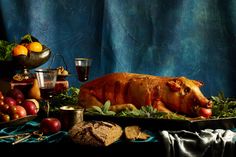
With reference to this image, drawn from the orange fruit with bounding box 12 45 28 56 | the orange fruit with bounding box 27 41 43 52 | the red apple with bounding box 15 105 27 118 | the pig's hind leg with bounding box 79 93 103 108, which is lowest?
the red apple with bounding box 15 105 27 118

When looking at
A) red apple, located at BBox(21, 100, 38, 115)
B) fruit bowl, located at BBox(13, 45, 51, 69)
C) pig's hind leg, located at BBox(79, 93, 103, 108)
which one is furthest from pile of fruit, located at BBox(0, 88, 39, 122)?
fruit bowl, located at BBox(13, 45, 51, 69)

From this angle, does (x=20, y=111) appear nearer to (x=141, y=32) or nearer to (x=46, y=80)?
(x=46, y=80)

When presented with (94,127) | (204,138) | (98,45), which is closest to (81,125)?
(94,127)

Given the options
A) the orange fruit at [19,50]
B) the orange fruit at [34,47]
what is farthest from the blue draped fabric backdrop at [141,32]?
the orange fruit at [19,50]

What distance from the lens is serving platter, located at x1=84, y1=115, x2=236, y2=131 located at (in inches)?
121

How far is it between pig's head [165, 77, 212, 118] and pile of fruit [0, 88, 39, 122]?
903 millimetres

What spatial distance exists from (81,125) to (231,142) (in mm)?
850

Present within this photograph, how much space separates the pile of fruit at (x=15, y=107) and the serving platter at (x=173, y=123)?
44 cm

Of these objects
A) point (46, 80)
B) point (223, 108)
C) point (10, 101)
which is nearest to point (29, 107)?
point (10, 101)

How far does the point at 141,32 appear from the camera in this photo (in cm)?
484

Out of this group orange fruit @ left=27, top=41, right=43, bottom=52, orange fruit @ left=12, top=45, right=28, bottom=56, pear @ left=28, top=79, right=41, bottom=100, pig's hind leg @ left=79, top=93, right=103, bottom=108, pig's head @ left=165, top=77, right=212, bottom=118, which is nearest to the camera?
pig's head @ left=165, top=77, right=212, bottom=118

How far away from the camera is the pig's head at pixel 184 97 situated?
3.40 metres

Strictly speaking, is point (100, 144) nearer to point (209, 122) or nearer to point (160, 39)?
point (209, 122)

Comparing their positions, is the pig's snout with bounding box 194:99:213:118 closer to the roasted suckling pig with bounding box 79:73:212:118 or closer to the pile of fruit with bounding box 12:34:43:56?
the roasted suckling pig with bounding box 79:73:212:118
